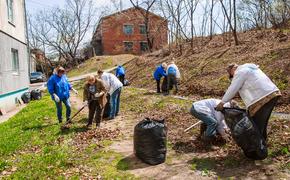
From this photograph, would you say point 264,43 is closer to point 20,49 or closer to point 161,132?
point 20,49

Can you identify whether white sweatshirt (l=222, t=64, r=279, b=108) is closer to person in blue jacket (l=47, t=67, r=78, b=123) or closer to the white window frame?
person in blue jacket (l=47, t=67, r=78, b=123)

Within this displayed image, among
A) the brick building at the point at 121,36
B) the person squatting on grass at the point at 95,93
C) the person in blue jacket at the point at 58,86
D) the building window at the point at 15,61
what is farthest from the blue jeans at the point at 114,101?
the brick building at the point at 121,36

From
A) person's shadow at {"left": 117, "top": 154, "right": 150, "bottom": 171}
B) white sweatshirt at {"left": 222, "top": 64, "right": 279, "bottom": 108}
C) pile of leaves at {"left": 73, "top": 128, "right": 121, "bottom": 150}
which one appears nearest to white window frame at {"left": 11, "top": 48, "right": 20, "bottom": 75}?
pile of leaves at {"left": 73, "top": 128, "right": 121, "bottom": 150}

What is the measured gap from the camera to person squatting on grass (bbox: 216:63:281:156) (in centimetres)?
578

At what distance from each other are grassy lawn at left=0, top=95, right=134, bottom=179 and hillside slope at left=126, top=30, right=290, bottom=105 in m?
6.32

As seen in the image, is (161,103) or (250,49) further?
(250,49)

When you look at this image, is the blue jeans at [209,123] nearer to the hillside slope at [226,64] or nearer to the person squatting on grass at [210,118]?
the person squatting on grass at [210,118]

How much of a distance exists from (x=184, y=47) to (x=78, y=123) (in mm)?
20551

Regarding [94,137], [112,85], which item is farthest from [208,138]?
[112,85]

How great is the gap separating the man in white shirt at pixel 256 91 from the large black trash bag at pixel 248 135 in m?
0.17

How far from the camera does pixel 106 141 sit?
27.0 ft

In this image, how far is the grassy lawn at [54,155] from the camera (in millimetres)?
6133

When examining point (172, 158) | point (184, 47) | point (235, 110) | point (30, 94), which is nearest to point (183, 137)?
point (172, 158)

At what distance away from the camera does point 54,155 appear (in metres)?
7.04
